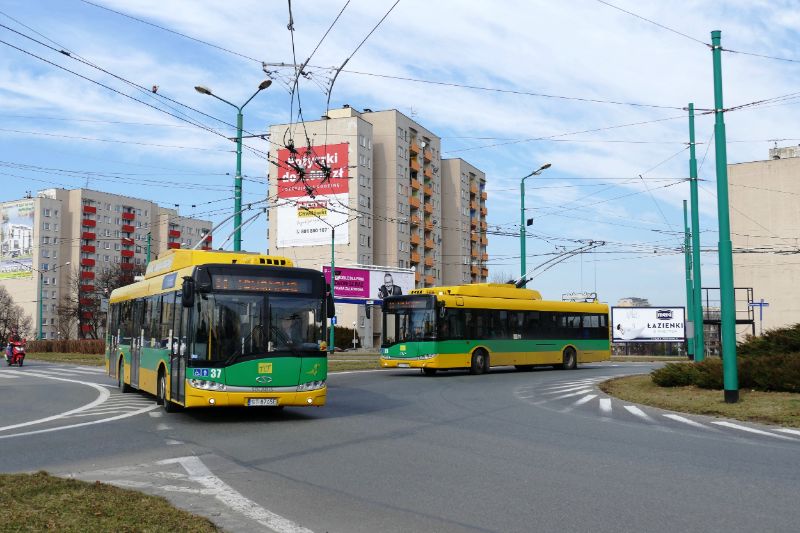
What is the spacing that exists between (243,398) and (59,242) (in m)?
117

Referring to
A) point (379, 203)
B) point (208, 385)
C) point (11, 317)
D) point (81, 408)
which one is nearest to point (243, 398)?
point (208, 385)

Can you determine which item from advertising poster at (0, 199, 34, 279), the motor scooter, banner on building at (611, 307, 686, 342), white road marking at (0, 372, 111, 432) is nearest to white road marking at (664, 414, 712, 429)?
white road marking at (0, 372, 111, 432)

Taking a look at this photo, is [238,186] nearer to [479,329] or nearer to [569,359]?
[479,329]

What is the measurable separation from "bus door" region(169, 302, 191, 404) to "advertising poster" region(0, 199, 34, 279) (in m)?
109

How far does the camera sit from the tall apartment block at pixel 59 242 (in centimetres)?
11494

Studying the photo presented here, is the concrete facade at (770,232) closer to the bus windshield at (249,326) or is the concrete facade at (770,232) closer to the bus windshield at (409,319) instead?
the bus windshield at (409,319)

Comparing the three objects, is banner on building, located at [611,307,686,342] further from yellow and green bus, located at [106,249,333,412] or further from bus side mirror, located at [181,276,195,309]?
bus side mirror, located at [181,276,195,309]

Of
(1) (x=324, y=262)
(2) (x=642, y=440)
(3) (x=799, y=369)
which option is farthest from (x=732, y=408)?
(1) (x=324, y=262)

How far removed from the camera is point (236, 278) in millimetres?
14039

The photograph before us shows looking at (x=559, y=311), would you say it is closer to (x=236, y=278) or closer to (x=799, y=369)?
(x=799, y=369)

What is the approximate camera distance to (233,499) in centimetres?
732

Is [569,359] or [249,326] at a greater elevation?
[249,326]

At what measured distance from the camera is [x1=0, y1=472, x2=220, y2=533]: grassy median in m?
5.79

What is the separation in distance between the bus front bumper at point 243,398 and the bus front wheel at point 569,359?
22.5m
